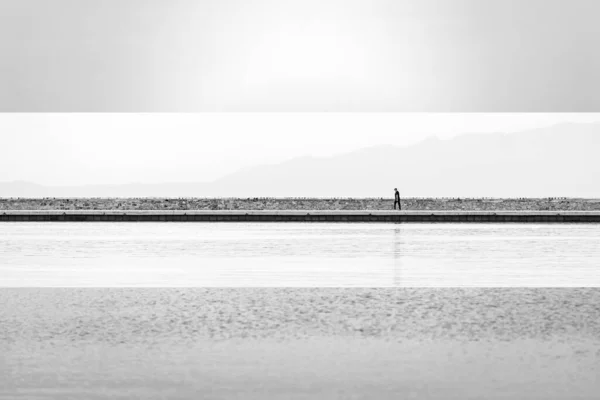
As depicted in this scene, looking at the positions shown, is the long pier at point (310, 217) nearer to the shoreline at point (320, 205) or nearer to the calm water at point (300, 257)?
the calm water at point (300, 257)

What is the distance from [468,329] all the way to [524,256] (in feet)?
23.1

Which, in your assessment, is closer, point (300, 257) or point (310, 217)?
point (300, 257)

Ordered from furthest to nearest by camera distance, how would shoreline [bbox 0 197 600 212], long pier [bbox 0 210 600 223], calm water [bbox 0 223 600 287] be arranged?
1. shoreline [bbox 0 197 600 212]
2. long pier [bbox 0 210 600 223]
3. calm water [bbox 0 223 600 287]

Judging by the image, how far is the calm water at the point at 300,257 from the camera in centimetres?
1050

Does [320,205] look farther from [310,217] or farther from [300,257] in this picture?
[300,257]

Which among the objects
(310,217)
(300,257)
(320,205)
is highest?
(320,205)

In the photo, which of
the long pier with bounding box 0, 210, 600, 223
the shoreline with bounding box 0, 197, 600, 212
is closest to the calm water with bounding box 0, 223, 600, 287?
the long pier with bounding box 0, 210, 600, 223

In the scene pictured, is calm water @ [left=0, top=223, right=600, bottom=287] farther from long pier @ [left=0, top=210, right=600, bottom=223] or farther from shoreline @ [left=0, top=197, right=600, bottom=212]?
shoreline @ [left=0, top=197, right=600, bottom=212]

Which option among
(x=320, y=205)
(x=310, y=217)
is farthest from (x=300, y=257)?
(x=320, y=205)

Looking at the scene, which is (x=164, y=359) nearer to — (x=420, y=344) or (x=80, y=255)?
(x=420, y=344)

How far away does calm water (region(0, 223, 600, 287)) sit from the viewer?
10.5m

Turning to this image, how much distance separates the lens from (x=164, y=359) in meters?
5.67

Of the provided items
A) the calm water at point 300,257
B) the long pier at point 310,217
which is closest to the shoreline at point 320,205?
the long pier at point 310,217

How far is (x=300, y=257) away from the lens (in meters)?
13.4
